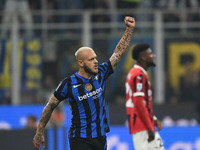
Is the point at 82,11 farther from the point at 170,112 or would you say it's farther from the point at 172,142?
the point at 172,142

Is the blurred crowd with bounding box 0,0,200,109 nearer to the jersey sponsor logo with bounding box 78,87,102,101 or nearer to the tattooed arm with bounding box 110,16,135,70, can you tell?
the tattooed arm with bounding box 110,16,135,70

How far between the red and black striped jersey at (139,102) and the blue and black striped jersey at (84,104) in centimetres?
119

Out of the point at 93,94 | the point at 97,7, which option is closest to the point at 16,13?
the point at 97,7

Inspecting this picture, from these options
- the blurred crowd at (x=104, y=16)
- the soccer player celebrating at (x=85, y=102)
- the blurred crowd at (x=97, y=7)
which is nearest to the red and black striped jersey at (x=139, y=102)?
the soccer player celebrating at (x=85, y=102)

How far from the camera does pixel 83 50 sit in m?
5.59

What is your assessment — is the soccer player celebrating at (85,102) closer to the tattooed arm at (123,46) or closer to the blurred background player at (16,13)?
the tattooed arm at (123,46)

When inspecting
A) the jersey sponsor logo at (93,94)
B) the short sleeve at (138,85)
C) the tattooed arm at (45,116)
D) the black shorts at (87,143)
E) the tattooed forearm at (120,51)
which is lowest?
the black shorts at (87,143)

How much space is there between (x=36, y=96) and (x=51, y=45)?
4.13 feet

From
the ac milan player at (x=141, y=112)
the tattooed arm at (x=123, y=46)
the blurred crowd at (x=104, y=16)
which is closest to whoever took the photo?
the tattooed arm at (x=123, y=46)

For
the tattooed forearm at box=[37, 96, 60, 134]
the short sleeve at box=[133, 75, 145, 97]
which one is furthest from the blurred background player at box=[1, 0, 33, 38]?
the tattooed forearm at box=[37, 96, 60, 134]

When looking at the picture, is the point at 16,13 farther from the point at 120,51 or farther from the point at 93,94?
the point at 93,94

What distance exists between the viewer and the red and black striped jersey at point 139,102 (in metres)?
6.75

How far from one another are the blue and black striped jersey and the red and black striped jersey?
1189 mm

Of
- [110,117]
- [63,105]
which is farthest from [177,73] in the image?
[63,105]
